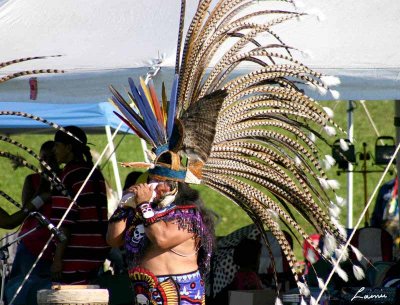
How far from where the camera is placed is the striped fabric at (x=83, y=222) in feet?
22.7

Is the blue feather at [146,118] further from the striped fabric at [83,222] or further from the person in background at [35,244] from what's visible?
the person in background at [35,244]

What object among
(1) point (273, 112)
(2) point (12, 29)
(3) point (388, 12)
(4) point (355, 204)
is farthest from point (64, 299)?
(4) point (355, 204)

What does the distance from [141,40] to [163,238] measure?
1744 mm

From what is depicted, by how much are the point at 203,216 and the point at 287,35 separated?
5.06ft

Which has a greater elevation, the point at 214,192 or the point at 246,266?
the point at 214,192

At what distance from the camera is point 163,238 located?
525cm

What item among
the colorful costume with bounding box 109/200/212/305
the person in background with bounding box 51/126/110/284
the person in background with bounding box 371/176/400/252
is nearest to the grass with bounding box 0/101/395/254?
the person in background with bounding box 371/176/400/252

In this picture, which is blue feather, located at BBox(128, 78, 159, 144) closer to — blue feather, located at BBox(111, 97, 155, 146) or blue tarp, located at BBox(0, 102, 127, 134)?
blue feather, located at BBox(111, 97, 155, 146)

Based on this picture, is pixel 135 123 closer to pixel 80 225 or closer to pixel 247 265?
pixel 80 225

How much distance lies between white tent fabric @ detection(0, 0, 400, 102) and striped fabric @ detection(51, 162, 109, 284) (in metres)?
0.76

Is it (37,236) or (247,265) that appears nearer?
(37,236)

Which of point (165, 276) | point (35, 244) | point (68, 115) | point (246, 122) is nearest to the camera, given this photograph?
point (165, 276)

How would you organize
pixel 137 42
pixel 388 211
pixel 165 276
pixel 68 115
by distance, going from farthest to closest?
1. pixel 388 211
2. pixel 68 115
3. pixel 137 42
4. pixel 165 276

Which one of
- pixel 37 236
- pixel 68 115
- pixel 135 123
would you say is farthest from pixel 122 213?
pixel 68 115
